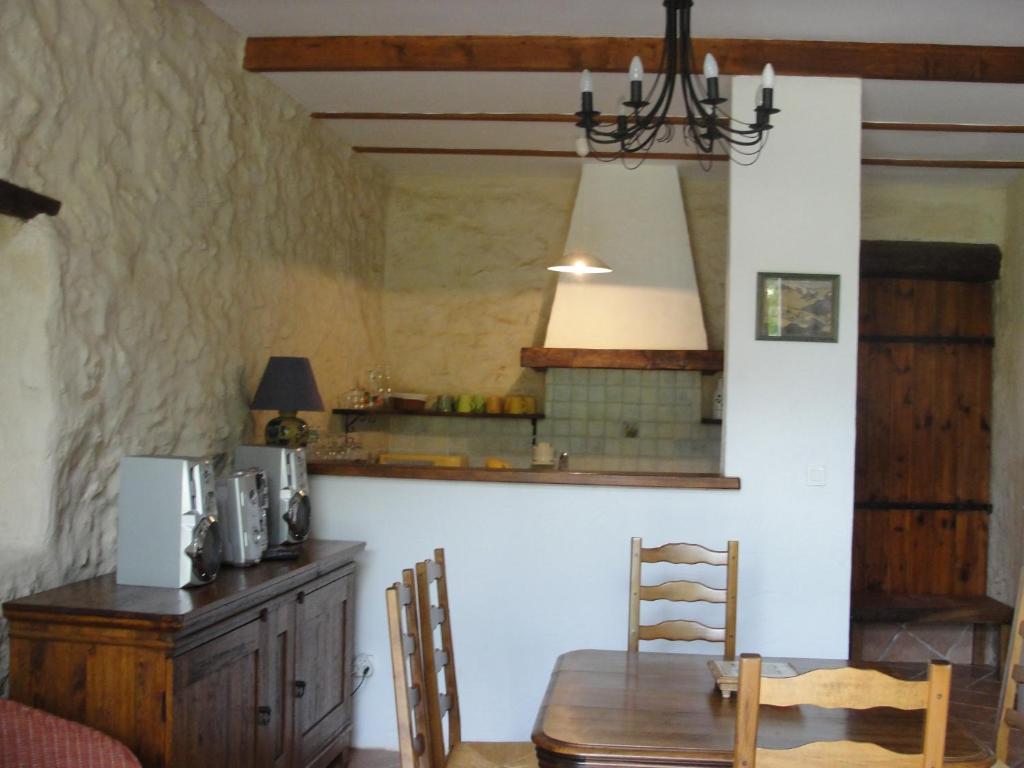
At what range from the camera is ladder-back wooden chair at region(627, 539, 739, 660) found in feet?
10.2

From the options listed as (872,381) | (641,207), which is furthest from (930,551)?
(641,207)

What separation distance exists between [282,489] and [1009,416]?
427 cm

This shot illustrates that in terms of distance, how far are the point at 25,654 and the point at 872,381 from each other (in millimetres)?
4854

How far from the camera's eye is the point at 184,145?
357cm

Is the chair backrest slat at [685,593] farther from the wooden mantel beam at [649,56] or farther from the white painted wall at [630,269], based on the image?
the white painted wall at [630,269]

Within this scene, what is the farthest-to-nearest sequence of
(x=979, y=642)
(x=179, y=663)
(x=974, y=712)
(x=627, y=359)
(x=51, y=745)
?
(x=627, y=359), (x=979, y=642), (x=974, y=712), (x=179, y=663), (x=51, y=745)

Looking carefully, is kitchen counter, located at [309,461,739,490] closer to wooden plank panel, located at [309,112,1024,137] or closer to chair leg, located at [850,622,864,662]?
wooden plank panel, located at [309,112,1024,137]

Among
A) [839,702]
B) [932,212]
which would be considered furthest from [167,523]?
[932,212]

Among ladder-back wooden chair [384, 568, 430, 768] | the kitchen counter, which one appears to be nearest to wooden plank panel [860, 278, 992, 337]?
the kitchen counter

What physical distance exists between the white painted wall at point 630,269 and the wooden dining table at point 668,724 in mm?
3367

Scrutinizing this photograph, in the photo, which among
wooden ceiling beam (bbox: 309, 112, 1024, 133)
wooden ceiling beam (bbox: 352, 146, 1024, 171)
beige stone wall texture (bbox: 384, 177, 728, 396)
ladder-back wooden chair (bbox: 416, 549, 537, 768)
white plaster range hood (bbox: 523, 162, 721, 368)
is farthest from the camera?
beige stone wall texture (bbox: 384, 177, 728, 396)

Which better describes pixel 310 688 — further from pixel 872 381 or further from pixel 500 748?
pixel 872 381

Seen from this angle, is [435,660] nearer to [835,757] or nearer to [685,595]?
[685,595]

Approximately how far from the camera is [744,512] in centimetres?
392
